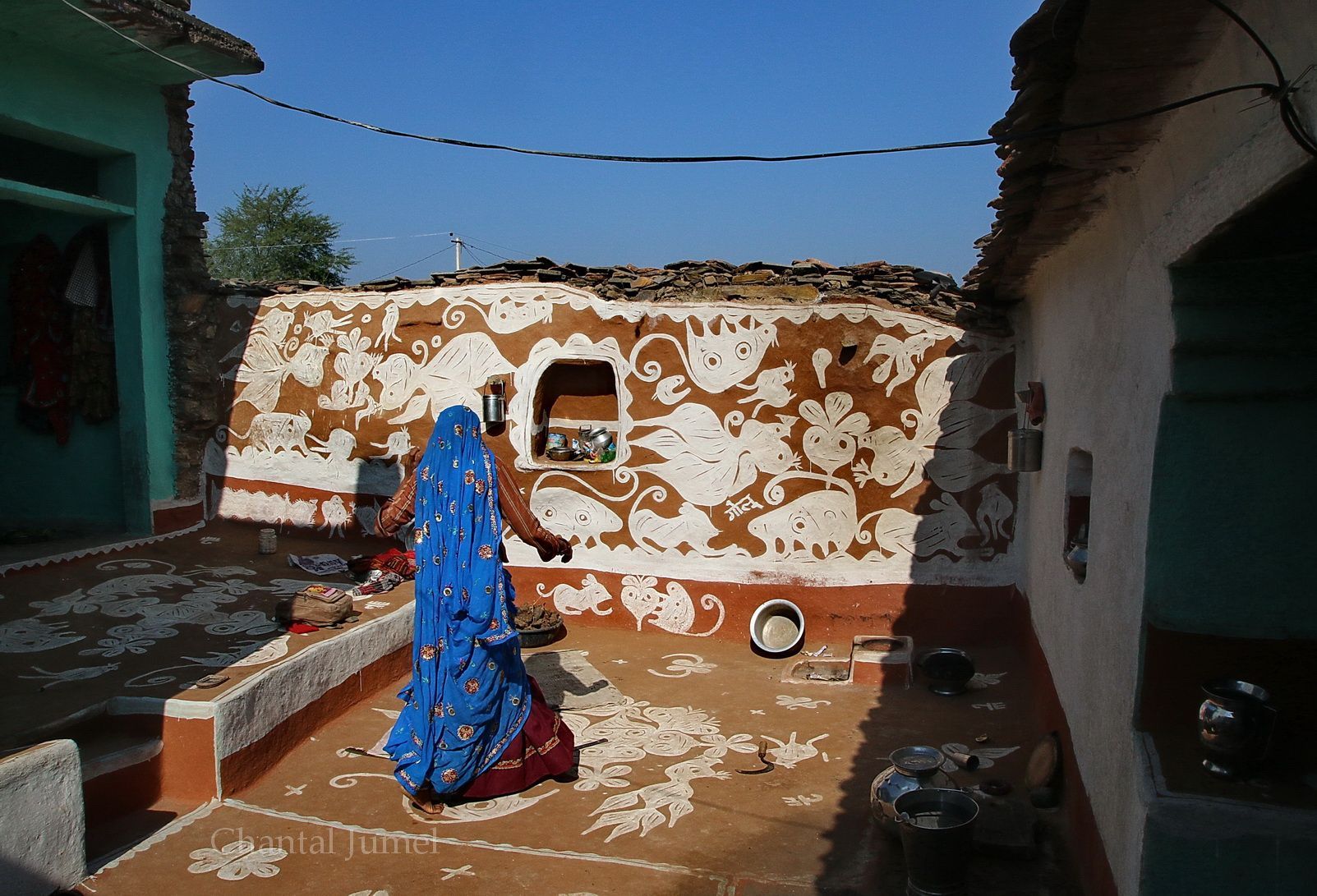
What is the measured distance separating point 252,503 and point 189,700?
4.14 metres

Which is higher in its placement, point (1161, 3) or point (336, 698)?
point (1161, 3)

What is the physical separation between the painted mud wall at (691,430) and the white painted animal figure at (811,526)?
1cm

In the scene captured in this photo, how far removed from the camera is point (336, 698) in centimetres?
527

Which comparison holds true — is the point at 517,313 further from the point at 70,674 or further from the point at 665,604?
the point at 70,674

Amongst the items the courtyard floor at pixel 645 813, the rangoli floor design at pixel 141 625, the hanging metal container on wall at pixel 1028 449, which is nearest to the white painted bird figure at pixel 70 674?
the rangoli floor design at pixel 141 625

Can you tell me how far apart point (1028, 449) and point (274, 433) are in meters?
6.14

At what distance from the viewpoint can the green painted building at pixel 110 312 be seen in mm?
7148

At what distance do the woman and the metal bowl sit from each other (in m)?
2.66

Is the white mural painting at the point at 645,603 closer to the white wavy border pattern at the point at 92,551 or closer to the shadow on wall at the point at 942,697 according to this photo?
the shadow on wall at the point at 942,697

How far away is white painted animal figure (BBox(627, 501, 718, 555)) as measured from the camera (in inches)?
276

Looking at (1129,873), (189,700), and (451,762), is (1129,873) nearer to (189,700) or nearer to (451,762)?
(451,762)

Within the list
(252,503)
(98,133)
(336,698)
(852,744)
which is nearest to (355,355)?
(252,503)

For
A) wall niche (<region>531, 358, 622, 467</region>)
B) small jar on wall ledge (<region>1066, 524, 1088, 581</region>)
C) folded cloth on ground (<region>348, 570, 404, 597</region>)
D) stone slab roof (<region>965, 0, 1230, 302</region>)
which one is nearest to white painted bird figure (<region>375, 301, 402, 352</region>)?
wall niche (<region>531, 358, 622, 467</region>)

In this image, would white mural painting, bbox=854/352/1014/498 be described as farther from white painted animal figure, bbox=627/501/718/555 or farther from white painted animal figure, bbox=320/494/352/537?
white painted animal figure, bbox=320/494/352/537
